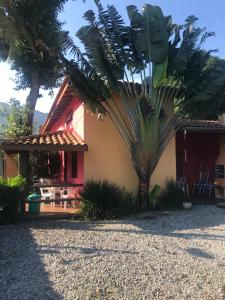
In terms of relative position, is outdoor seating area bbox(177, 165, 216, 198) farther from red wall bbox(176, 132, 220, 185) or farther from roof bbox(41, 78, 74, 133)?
roof bbox(41, 78, 74, 133)

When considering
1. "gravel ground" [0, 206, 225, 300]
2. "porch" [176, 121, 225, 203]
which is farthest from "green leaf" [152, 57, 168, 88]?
"gravel ground" [0, 206, 225, 300]

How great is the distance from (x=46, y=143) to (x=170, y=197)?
16.2 feet

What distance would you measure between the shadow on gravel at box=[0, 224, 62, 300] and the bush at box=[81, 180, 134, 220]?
2.52m

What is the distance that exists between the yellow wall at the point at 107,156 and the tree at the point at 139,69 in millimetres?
578

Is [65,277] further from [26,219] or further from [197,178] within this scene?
[197,178]

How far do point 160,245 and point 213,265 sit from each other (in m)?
1.48

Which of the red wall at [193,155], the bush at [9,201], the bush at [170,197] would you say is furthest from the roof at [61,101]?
the red wall at [193,155]

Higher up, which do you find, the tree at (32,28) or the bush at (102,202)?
the tree at (32,28)

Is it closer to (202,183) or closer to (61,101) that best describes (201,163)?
(202,183)

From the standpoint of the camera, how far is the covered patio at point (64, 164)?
1051cm

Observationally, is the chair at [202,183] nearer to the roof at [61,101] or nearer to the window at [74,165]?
the window at [74,165]

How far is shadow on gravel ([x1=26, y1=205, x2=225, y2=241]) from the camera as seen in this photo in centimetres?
836

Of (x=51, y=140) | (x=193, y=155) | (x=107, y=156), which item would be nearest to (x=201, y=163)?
(x=193, y=155)

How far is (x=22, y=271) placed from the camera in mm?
5539
